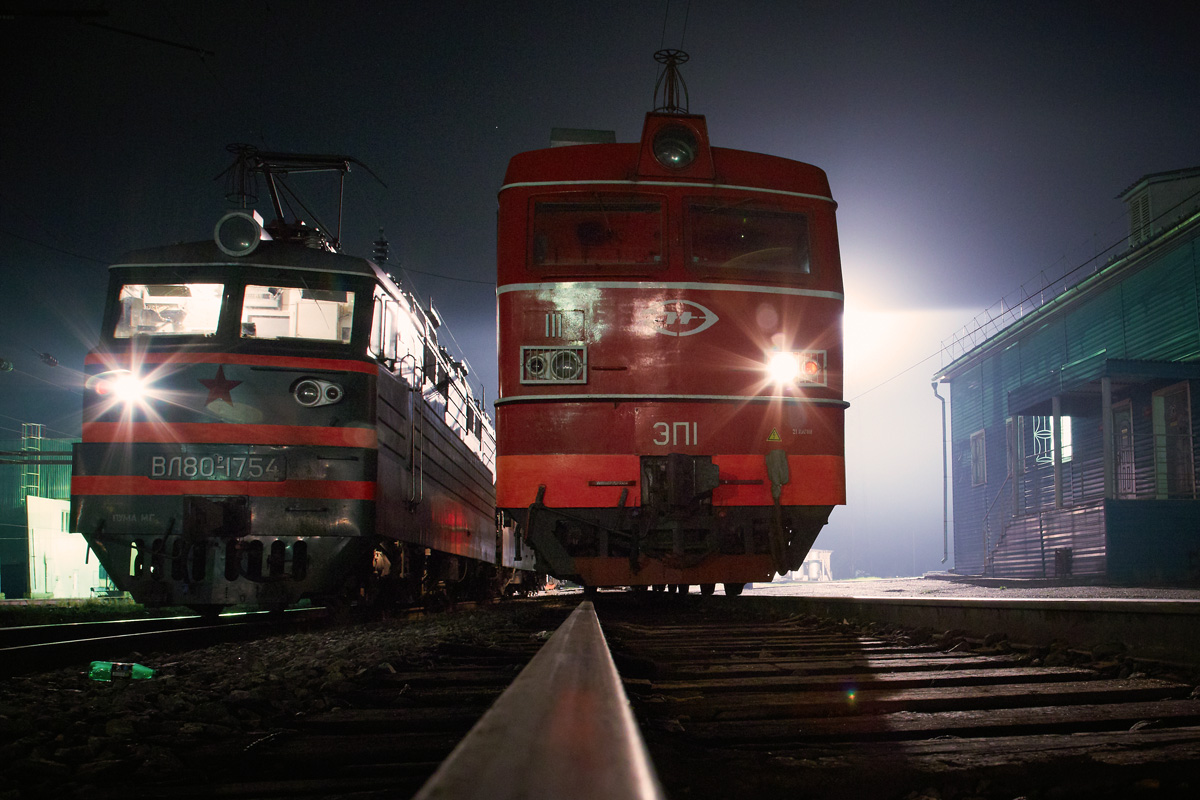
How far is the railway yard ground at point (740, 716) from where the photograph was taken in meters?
1.58

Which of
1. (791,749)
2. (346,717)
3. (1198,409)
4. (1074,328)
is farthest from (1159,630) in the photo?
(1074,328)

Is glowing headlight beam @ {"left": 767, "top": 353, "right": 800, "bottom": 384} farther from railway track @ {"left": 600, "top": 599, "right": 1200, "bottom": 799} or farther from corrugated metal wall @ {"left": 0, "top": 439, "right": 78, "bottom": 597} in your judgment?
corrugated metal wall @ {"left": 0, "top": 439, "right": 78, "bottom": 597}

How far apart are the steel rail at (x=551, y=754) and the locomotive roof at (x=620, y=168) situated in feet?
17.7

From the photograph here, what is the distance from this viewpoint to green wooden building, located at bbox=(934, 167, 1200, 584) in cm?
1978

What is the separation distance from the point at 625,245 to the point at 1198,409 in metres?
19.0

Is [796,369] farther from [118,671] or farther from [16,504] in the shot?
→ [16,504]

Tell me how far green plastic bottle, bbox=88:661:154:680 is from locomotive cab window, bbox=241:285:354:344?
3.40m

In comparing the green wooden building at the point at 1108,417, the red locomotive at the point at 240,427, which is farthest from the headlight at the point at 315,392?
the green wooden building at the point at 1108,417

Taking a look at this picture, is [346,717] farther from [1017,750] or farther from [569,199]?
[569,199]

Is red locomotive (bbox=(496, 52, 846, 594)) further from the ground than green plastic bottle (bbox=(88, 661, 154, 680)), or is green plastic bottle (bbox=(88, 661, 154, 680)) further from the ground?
red locomotive (bbox=(496, 52, 846, 594))

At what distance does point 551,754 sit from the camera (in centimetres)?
77

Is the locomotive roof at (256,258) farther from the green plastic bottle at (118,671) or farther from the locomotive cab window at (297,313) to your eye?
the green plastic bottle at (118,671)

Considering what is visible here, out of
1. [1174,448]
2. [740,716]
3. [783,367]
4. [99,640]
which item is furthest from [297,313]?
[1174,448]

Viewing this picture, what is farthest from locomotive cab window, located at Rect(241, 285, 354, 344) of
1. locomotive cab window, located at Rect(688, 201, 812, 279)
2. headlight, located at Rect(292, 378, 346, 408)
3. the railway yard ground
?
the railway yard ground
